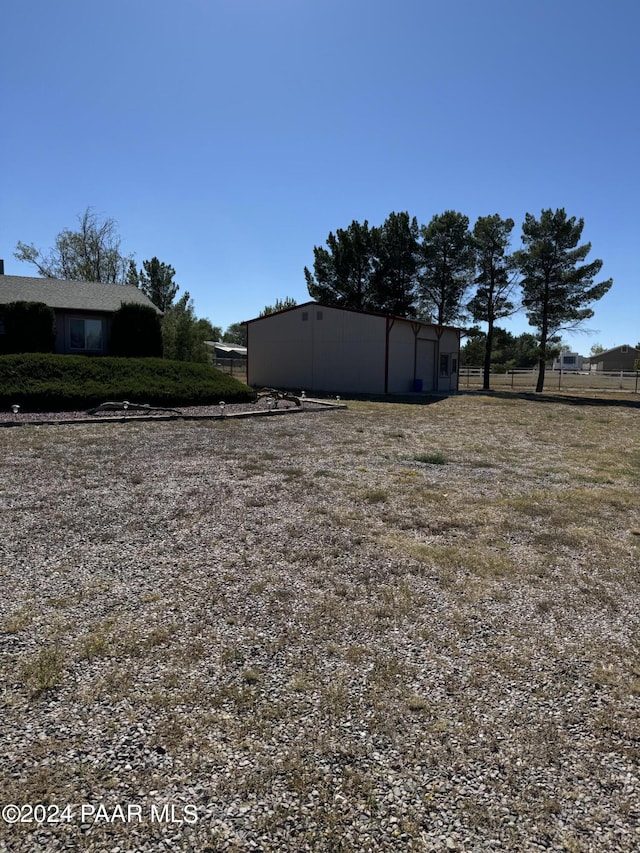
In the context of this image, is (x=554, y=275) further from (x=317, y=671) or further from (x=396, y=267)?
(x=317, y=671)

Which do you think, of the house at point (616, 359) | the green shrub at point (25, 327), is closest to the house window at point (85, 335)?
the green shrub at point (25, 327)

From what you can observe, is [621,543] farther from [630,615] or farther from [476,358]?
[476,358]

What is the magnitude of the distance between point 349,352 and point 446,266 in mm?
10274

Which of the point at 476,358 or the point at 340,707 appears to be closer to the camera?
the point at 340,707

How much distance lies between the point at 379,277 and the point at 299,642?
2932 cm

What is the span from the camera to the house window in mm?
19250

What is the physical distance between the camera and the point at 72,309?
1881 cm

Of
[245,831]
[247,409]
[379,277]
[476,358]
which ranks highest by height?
[379,277]

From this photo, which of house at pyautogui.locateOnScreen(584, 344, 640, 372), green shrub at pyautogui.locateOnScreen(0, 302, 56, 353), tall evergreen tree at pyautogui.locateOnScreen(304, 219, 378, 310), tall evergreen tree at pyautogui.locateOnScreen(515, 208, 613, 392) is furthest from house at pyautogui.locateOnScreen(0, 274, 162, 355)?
house at pyautogui.locateOnScreen(584, 344, 640, 372)

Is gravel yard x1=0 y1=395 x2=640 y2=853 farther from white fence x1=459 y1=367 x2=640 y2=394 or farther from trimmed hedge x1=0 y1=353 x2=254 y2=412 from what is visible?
white fence x1=459 y1=367 x2=640 y2=394

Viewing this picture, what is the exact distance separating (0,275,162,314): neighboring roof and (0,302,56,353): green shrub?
3.14 ft

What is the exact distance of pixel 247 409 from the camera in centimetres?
1324

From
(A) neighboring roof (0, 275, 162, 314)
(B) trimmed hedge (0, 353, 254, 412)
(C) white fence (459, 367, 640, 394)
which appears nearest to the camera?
(B) trimmed hedge (0, 353, 254, 412)

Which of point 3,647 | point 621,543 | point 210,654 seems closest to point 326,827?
point 210,654
